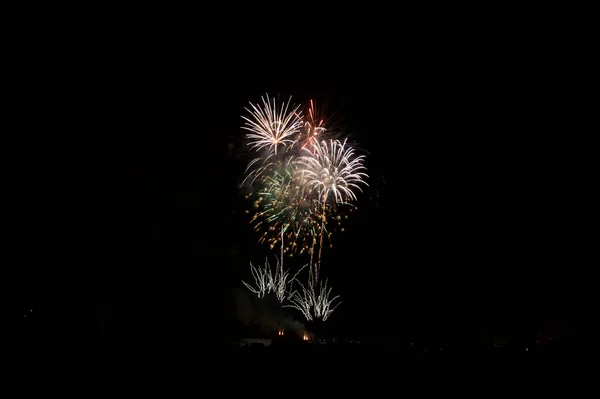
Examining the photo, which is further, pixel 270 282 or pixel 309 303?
pixel 309 303

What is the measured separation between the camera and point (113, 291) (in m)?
23.9

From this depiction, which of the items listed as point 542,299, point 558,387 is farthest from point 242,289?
point 558,387

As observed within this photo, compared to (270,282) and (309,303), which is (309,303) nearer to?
(309,303)

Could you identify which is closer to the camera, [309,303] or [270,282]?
[270,282]

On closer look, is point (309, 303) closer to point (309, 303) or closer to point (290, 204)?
point (309, 303)

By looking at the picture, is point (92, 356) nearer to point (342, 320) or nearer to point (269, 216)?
point (269, 216)

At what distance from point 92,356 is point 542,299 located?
32902 millimetres

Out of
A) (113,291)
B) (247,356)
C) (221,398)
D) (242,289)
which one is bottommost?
(221,398)

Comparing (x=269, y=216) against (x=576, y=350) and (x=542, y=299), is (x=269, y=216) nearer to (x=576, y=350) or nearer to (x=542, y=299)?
(x=576, y=350)

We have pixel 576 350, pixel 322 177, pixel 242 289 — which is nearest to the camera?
pixel 576 350

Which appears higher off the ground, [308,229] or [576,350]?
[308,229]

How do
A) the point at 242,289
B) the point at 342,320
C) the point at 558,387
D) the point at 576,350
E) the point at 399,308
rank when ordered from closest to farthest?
the point at 558,387 → the point at 576,350 → the point at 242,289 → the point at 342,320 → the point at 399,308

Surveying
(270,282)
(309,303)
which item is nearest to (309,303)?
(309,303)

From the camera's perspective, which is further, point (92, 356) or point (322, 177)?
point (322, 177)
